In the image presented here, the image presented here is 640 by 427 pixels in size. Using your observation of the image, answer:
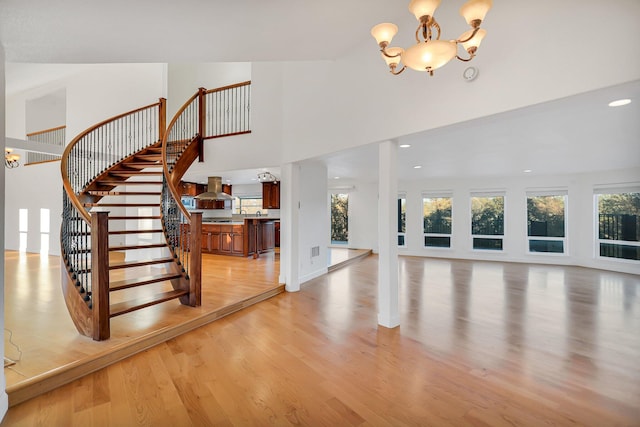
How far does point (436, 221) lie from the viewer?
9.34 meters

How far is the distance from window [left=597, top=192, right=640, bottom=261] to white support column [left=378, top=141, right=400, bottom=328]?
7.08 meters

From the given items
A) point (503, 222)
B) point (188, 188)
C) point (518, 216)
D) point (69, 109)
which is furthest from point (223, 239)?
point (518, 216)

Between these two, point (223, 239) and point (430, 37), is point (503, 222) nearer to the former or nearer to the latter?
point (223, 239)

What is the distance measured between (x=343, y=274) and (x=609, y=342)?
14.0ft

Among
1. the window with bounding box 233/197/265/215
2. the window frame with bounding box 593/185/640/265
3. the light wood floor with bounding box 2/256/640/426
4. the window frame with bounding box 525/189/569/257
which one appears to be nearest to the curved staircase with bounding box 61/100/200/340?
the light wood floor with bounding box 2/256/640/426

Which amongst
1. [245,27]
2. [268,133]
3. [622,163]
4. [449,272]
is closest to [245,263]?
[268,133]

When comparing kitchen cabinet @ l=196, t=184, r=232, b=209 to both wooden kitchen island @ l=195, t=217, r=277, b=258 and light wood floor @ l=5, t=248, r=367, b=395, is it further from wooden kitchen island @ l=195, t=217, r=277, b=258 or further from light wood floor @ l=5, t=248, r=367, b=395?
Result: light wood floor @ l=5, t=248, r=367, b=395

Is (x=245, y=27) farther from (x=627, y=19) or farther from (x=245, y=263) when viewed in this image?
(x=245, y=263)

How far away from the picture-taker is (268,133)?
5352 mm

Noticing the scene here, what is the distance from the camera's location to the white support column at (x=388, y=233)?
3480 mm

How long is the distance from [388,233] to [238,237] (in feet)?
17.6

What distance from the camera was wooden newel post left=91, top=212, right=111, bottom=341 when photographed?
292 centimetres

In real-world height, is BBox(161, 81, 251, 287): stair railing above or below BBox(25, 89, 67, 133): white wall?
below

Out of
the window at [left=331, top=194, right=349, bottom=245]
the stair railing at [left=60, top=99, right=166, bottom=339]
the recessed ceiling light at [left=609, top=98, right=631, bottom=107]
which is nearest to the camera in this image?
the recessed ceiling light at [left=609, top=98, right=631, bottom=107]
